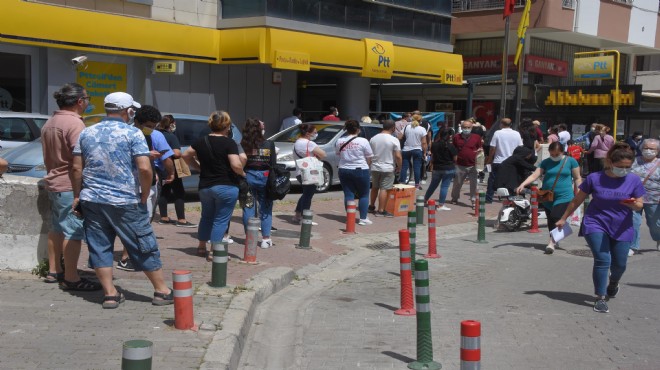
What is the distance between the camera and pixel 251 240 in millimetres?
9164

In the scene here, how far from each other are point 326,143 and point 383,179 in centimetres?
349

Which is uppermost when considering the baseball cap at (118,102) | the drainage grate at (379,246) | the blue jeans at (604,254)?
the baseball cap at (118,102)

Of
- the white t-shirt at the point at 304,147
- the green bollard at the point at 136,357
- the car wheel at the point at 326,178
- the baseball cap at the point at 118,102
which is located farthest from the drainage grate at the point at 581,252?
the green bollard at the point at 136,357

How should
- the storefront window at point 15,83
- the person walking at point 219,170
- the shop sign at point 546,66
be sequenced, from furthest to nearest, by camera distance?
the shop sign at point 546,66
the storefront window at point 15,83
the person walking at point 219,170

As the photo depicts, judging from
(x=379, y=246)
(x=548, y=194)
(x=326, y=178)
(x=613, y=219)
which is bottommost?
(x=379, y=246)

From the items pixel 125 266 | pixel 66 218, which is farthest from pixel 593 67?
pixel 66 218

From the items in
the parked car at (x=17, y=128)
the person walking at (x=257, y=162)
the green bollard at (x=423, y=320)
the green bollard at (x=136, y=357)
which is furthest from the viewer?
the parked car at (x=17, y=128)

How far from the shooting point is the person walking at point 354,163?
512 inches

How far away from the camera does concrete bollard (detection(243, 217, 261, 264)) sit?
9.01 m

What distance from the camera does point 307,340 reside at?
689cm

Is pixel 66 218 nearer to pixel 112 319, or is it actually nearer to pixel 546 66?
pixel 112 319

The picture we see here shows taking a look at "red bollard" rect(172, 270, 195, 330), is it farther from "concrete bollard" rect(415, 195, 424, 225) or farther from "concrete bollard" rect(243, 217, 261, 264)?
"concrete bollard" rect(415, 195, 424, 225)

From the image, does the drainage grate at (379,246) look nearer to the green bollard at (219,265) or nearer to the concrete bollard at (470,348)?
the green bollard at (219,265)

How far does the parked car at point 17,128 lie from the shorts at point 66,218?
790cm
